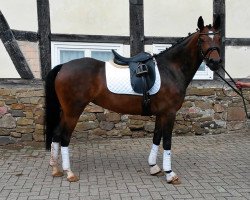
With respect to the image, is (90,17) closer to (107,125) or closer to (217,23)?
(107,125)

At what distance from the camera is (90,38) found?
261 inches

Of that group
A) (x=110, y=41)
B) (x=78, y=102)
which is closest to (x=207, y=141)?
(x=110, y=41)

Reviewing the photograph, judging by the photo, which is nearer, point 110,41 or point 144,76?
point 144,76

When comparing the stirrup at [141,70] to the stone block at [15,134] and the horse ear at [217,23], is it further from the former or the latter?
the stone block at [15,134]

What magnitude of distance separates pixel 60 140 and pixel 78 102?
619 millimetres

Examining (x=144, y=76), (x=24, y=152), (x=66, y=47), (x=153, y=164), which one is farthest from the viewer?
(x=66, y=47)

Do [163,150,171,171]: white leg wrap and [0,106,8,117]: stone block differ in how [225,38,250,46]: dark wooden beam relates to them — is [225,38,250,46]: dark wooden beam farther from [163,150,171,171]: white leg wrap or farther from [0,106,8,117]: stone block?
[0,106,8,117]: stone block

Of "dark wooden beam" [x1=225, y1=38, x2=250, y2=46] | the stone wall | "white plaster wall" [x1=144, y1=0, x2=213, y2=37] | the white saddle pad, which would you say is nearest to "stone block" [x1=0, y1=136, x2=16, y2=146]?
the stone wall

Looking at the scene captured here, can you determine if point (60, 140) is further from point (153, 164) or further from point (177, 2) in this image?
point (177, 2)

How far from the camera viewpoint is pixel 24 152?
618cm

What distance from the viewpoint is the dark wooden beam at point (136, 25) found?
6.73 metres

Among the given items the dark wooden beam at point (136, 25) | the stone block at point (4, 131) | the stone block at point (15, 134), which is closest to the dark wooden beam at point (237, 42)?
the dark wooden beam at point (136, 25)

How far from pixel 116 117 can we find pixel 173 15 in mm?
2358

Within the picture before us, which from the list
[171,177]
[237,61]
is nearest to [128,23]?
[237,61]
